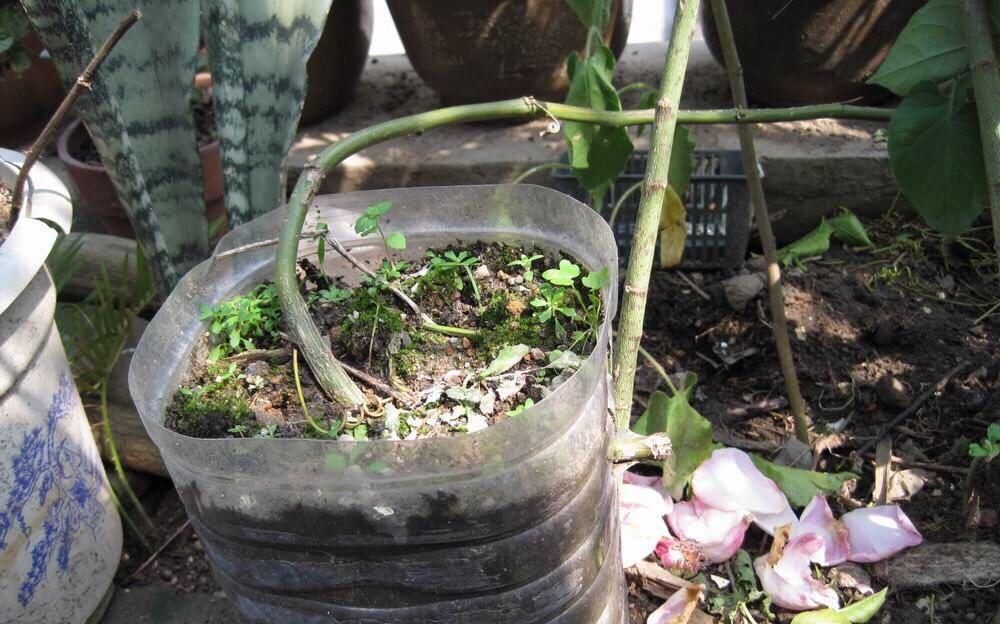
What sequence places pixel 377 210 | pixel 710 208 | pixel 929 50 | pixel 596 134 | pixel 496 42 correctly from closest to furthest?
pixel 377 210 < pixel 929 50 < pixel 596 134 < pixel 710 208 < pixel 496 42

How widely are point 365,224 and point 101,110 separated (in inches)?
18.8

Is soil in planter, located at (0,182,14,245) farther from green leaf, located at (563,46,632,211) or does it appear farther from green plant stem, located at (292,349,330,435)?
green leaf, located at (563,46,632,211)

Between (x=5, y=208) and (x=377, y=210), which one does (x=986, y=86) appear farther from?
(x=5, y=208)

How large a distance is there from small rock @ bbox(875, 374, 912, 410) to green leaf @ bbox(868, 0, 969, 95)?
0.63 meters

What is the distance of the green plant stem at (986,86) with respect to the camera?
982mm

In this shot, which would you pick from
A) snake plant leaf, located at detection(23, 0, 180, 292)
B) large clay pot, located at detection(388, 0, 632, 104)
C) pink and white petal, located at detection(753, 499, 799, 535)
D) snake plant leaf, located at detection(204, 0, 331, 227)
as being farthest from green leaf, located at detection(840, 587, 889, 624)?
large clay pot, located at detection(388, 0, 632, 104)

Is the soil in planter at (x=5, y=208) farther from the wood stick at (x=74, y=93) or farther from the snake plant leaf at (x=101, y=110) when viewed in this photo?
the snake plant leaf at (x=101, y=110)

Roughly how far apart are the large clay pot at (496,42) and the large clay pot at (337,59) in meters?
0.20

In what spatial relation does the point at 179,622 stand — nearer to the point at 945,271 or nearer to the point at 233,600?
the point at 233,600

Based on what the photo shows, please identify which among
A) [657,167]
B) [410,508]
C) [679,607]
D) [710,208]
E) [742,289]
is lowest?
[679,607]

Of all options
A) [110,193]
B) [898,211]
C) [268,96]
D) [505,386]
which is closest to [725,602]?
[505,386]

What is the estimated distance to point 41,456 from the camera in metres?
1.21

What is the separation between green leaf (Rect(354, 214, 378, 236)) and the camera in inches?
37.1

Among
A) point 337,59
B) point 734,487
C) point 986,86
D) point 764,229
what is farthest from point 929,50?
point 337,59
